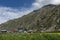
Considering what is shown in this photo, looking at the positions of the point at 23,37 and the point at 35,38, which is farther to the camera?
the point at 35,38

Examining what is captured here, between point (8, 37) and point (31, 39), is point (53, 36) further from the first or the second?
point (8, 37)

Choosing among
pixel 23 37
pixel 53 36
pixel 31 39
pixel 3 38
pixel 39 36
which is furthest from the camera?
pixel 53 36

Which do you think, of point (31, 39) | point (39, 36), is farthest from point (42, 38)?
point (31, 39)

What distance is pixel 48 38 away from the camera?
1243 inches

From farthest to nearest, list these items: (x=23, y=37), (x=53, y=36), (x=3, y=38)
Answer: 1. (x=53, y=36)
2. (x=23, y=37)
3. (x=3, y=38)

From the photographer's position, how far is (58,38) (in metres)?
33.7

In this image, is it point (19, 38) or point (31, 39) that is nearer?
point (19, 38)

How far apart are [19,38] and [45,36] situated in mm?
6934

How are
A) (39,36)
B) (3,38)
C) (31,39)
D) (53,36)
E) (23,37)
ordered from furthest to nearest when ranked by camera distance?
(53,36) → (39,36) → (31,39) → (23,37) → (3,38)

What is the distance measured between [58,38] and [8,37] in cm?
1206

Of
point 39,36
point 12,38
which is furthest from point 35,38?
point 12,38

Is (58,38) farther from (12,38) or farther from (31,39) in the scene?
(12,38)

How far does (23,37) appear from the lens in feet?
85.9

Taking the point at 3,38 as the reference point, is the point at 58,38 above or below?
below
